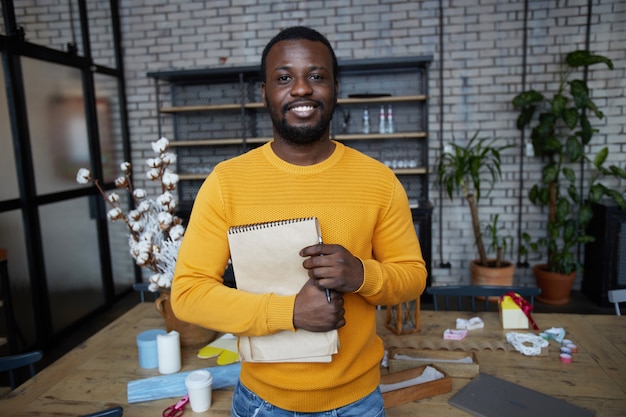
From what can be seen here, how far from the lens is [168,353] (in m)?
1.49

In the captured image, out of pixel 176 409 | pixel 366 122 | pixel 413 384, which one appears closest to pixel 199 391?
pixel 176 409

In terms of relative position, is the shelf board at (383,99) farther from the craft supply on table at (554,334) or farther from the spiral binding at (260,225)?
the spiral binding at (260,225)

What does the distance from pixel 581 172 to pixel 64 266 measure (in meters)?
4.57

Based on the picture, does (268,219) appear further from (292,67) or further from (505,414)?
(505,414)

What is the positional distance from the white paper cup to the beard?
737 mm

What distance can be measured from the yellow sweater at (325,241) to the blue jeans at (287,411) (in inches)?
0.6

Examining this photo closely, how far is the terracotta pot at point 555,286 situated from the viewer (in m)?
3.87

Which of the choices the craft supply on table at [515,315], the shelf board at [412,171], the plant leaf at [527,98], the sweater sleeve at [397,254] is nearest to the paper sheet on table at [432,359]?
the craft supply on table at [515,315]

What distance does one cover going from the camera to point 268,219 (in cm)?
94

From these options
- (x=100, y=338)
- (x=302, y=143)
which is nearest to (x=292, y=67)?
(x=302, y=143)

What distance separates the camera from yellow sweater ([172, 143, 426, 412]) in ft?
3.01

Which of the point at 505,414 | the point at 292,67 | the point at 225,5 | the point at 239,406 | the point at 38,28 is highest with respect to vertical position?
the point at 225,5

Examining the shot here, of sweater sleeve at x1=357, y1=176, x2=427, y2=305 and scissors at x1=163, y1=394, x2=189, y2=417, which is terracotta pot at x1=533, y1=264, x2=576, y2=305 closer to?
sweater sleeve at x1=357, y1=176, x2=427, y2=305

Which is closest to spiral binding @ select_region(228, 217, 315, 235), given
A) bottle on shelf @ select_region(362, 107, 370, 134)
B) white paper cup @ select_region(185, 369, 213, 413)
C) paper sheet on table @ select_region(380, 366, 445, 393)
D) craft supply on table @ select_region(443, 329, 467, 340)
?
white paper cup @ select_region(185, 369, 213, 413)
